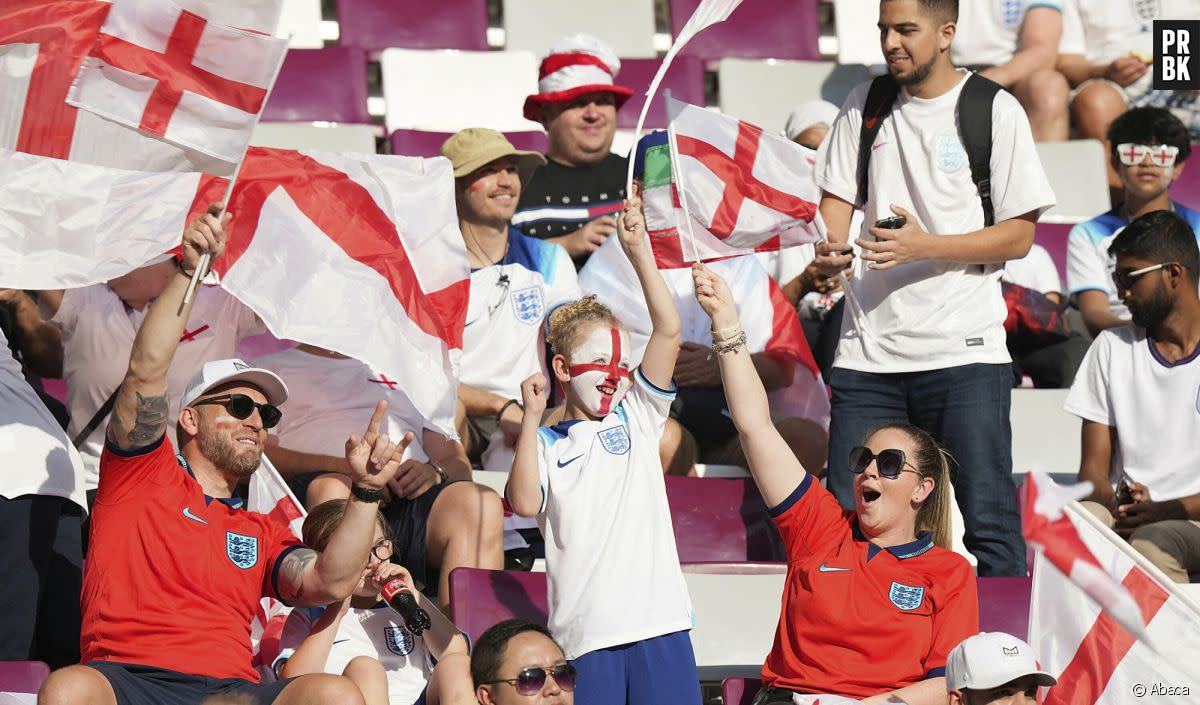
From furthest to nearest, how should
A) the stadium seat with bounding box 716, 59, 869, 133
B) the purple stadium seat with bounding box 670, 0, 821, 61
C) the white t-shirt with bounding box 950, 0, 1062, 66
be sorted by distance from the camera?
the purple stadium seat with bounding box 670, 0, 821, 61
the white t-shirt with bounding box 950, 0, 1062, 66
the stadium seat with bounding box 716, 59, 869, 133

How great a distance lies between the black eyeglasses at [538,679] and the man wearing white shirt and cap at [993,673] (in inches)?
34.8

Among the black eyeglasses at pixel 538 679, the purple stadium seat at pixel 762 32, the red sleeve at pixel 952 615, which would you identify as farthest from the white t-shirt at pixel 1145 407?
the purple stadium seat at pixel 762 32

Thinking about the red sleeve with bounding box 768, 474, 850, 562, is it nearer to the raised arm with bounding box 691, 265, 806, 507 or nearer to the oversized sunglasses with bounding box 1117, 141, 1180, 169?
the raised arm with bounding box 691, 265, 806, 507

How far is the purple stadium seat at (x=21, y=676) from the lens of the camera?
13.6ft

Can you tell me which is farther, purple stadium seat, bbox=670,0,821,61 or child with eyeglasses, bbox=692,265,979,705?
purple stadium seat, bbox=670,0,821,61

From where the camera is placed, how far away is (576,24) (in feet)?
29.1

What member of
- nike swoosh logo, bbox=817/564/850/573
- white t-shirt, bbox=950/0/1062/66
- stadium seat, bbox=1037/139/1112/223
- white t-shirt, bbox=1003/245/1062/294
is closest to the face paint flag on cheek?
nike swoosh logo, bbox=817/564/850/573

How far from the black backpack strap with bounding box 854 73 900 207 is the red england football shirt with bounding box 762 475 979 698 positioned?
4.53 feet

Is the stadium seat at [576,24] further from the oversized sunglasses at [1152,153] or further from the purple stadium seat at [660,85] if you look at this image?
the oversized sunglasses at [1152,153]

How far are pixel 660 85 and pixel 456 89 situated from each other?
0.99 meters

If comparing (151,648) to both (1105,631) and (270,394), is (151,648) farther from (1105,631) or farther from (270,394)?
(1105,631)

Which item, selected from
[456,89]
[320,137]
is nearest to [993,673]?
[320,137]

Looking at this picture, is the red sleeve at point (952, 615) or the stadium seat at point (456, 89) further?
the stadium seat at point (456, 89)

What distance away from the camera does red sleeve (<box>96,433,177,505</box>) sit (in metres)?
4.31
